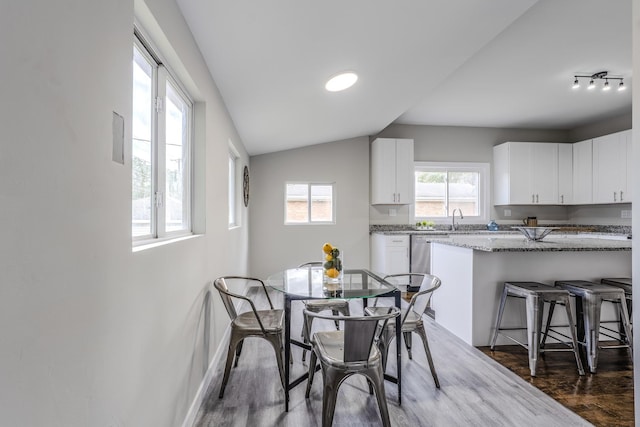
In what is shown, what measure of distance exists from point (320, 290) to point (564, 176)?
5526 mm

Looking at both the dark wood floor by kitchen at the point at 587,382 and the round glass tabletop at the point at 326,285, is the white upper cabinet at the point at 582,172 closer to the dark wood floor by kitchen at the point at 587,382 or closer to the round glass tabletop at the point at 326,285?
the dark wood floor by kitchen at the point at 587,382

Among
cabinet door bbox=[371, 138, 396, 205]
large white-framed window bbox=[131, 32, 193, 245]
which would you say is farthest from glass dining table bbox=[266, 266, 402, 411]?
cabinet door bbox=[371, 138, 396, 205]

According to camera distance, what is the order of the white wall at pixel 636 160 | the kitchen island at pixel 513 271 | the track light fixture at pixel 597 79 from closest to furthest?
the white wall at pixel 636 160 → the kitchen island at pixel 513 271 → the track light fixture at pixel 597 79

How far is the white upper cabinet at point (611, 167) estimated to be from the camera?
4.91 metres

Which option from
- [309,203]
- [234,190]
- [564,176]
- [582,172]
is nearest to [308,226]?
[309,203]

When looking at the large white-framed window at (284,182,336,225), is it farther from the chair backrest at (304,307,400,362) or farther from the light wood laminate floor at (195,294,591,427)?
the chair backrest at (304,307,400,362)

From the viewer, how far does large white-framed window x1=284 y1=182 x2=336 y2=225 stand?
579 cm

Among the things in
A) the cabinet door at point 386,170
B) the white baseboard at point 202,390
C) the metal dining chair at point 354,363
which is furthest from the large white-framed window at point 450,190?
the metal dining chair at point 354,363

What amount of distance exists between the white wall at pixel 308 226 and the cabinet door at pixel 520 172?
233 cm

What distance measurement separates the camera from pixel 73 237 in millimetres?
836

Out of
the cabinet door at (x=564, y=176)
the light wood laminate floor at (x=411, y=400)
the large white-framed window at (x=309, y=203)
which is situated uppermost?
the cabinet door at (x=564, y=176)

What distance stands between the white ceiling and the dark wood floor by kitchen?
2.50 meters

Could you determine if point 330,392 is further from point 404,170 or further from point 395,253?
point 404,170

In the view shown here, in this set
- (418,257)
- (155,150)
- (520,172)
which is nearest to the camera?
(155,150)
